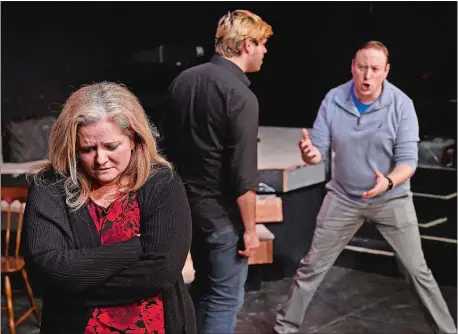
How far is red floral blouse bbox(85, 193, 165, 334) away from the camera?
1.86 m

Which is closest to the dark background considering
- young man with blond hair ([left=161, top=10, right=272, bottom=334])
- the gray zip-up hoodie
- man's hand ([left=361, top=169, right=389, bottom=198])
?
the gray zip-up hoodie

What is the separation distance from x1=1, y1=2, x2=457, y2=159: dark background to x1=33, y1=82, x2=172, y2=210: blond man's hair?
3.75 metres

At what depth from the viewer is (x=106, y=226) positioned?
75.9 inches

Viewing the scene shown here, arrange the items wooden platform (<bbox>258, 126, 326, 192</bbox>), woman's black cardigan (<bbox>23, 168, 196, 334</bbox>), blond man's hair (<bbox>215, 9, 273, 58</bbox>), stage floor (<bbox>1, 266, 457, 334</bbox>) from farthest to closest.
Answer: wooden platform (<bbox>258, 126, 326, 192</bbox>)
stage floor (<bbox>1, 266, 457, 334</bbox>)
blond man's hair (<bbox>215, 9, 273, 58</bbox>)
woman's black cardigan (<bbox>23, 168, 196, 334</bbox>)

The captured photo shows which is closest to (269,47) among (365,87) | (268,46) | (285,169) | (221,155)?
(268,46)

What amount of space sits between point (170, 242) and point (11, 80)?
4.02 meters

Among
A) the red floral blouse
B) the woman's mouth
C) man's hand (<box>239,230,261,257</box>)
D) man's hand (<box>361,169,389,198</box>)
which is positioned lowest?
man's hand (<box>239,230,261,257</box>)

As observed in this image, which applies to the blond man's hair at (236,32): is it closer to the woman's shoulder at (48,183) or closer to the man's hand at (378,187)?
the man's hand at (378,187)

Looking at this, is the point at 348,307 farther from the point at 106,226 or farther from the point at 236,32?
the point at 106,226

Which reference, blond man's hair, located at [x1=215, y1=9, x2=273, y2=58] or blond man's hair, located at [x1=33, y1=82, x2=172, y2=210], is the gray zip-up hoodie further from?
blond man's hair, located at [x1=33, y1=82, x2=172, y2=210]

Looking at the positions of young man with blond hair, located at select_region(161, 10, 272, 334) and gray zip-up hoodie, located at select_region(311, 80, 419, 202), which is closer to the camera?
young man with blond hair, located at select_region(161, 10, 272, 334)

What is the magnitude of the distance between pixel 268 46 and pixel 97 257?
188 inches

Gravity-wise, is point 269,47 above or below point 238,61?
below

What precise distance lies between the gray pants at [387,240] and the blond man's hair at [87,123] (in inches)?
72.9
